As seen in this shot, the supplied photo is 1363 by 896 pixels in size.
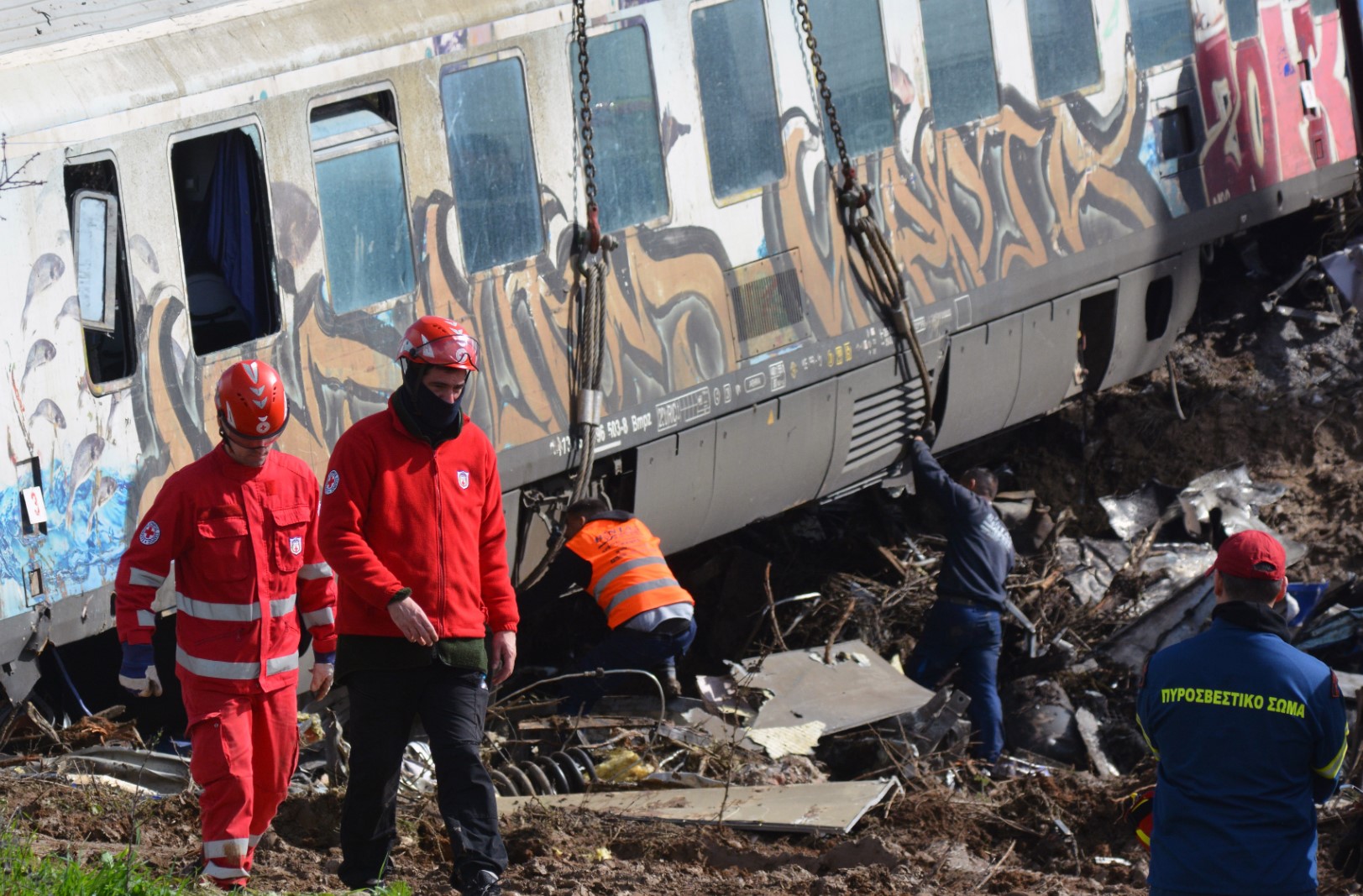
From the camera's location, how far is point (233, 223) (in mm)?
7656

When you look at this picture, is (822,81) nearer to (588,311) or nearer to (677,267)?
(677,267)

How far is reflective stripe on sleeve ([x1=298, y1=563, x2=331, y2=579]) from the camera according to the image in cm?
579

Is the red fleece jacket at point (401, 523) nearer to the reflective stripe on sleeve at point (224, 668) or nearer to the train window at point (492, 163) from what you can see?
the reflective stripe on sleeve at point (224, 668)

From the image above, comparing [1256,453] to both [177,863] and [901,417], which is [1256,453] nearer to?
[901,417]

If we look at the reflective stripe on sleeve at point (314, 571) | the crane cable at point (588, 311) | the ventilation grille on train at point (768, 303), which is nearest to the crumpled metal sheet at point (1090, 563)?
the ventilation grille on train at point (768, 303)

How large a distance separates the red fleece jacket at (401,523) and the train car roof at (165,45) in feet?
7.57

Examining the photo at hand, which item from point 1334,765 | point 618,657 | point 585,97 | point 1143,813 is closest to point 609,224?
point 585,97

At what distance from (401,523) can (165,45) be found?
9.38 feet

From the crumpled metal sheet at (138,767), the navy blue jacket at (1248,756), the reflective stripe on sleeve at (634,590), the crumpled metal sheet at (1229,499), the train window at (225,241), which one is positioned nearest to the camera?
the navy blue jacket at (1248,756)

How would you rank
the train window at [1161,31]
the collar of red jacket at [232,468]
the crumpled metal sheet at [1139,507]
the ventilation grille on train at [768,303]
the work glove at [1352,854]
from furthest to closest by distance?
the crumpled metal sheet at [1139,507] < the train window at [1161,31] < the ventilation grille on train at [768,303] < the collar of red jacket at [232,468] < the work glove at [1352,854]

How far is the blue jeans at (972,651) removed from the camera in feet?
30.9

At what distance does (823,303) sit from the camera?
9727mm

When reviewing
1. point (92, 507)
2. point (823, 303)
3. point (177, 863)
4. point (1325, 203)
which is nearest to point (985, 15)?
point (823, 303)

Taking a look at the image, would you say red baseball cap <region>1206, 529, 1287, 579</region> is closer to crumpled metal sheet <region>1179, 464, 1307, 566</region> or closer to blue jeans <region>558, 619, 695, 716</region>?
blue jeans <region>558, 619, 695, 716</region>
